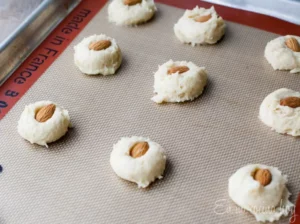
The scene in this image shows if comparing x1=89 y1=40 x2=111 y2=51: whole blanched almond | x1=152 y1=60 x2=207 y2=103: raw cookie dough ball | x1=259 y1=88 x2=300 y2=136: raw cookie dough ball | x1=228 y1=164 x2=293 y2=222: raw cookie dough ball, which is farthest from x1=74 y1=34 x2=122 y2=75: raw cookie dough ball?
x1=228 y1=164 x2=293 y2=222: raw cookie dough ball

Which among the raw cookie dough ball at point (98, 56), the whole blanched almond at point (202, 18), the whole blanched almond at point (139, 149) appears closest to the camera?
the whole blanched almond at point (139, 149)

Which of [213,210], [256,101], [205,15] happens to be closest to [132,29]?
[205,15]

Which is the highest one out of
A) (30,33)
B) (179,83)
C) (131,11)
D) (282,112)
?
(30,33)

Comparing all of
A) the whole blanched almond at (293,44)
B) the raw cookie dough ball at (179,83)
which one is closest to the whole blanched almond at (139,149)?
the raw cookie dough ball at (179,83)

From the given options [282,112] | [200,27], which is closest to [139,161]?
[282,112]

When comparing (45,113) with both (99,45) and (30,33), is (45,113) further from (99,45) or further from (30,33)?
(30,33)

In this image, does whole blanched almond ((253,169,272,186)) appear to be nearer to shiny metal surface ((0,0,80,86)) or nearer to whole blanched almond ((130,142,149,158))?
whole blanched almond ((130,142,149,158))

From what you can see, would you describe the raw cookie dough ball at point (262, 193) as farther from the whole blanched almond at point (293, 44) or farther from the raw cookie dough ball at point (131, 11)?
the raw cookie dough ball at point (131, 11)
